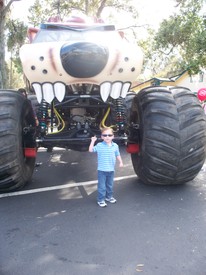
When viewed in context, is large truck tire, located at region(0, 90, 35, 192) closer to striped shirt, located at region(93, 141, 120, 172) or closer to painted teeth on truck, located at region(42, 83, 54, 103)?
painted teeth on truck, located at region(42, 83, 54, 103)

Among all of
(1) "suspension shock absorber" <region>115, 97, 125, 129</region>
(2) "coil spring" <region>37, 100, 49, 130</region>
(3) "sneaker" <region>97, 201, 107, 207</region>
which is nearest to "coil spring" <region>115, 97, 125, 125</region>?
(1) "suspension shock absorber" <region>115, 97, 125, 129</region>

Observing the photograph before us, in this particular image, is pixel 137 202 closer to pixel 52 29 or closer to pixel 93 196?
pixel 93 196

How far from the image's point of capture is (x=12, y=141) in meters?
4.08

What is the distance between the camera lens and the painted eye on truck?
3.80m

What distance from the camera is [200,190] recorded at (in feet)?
14.9

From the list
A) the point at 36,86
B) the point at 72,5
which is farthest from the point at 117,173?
the point at 72,5

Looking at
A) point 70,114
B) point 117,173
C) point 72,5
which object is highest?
point 72,5

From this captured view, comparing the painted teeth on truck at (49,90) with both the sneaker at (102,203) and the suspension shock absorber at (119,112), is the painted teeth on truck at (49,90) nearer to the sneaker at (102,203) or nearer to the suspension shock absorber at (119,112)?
the suspension shock absorber at (119,112)

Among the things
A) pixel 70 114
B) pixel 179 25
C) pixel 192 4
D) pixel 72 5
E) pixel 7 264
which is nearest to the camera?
pixel 7 264

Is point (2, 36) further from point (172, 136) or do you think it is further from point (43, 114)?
point (172, 136)

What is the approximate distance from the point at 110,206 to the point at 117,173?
1.65 metres

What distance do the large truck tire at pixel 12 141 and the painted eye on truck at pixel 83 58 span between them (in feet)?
3.07

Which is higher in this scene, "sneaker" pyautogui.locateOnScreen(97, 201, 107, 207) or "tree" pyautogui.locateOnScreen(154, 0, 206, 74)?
"tree" pyautogui.locateOnScreen(154, 0, 206, 74)

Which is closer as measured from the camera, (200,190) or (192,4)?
(200,190)
